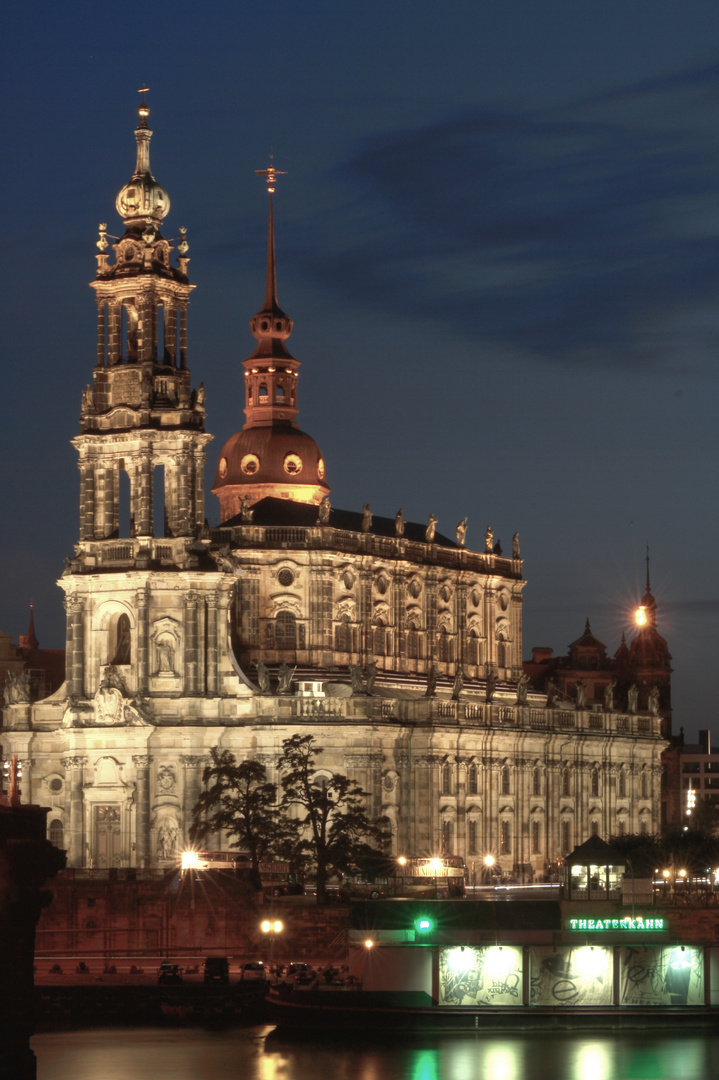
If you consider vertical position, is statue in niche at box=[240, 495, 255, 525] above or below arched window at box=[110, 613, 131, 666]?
above

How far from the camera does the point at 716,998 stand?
106 meters

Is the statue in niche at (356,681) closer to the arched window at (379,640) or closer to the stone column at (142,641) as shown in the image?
the stone column at (142,641)

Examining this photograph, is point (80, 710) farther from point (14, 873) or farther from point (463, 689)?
point (14, 873)

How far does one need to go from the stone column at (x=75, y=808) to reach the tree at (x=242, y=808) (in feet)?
24.9

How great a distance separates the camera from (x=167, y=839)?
5384 inches

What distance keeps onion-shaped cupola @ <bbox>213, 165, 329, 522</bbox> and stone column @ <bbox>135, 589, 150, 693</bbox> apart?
17.4 metres

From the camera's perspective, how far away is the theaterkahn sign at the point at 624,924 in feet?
346

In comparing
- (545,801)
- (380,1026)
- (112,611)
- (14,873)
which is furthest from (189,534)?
(14,873)

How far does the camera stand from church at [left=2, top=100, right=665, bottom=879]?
138125 millimetres

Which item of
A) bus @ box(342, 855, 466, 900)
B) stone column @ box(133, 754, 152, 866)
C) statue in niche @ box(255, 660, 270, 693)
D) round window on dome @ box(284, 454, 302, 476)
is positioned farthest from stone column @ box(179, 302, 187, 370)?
bus @ box(342, 855, 466, 900)

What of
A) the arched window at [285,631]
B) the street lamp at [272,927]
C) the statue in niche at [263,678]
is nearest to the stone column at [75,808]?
the statue in niche at [263,678]

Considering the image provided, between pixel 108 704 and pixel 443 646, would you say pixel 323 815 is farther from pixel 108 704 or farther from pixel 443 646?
pixel 443 646

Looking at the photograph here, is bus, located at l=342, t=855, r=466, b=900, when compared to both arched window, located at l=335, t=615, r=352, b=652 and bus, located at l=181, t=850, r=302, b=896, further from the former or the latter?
arched window, located at l=335, t=615, r=352, b=652

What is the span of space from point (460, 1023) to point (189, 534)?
42.9 metres
